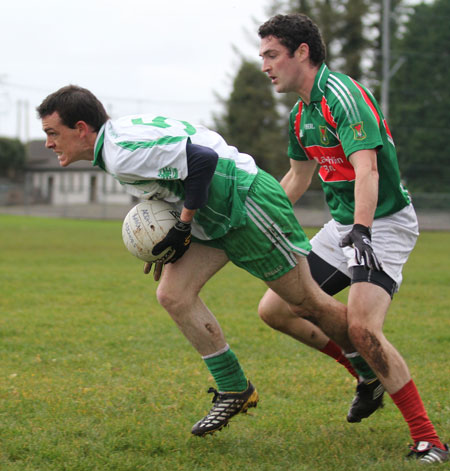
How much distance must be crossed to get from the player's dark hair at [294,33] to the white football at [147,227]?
117 cm

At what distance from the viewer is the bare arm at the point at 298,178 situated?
4.56m

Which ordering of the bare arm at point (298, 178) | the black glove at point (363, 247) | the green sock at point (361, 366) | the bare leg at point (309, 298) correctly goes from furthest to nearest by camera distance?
the bare arm at point (298, 178)
the green sock at point (361, 366)
the bare leg at point (309, 298)
the black glove at point (363, 247)

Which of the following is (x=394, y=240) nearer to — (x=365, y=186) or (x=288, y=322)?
(x=365, y=186)

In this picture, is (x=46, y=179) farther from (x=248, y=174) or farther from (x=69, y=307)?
(x=248, y=174)

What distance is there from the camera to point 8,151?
6100cm

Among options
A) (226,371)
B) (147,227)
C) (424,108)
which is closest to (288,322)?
(226,371)

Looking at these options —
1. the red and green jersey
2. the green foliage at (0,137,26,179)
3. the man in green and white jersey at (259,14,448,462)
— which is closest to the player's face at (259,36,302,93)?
the man in green and white jersey at (259,14,448,462)

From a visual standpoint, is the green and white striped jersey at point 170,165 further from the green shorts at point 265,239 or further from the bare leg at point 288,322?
the bare leg at point 288,322

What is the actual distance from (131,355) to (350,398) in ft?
6.86

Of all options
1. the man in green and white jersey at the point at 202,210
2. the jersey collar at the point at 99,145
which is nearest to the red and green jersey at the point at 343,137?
the man in green and white jersey at the point at 202,210

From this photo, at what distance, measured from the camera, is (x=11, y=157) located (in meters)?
61.7

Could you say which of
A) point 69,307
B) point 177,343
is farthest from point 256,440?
point 69,307

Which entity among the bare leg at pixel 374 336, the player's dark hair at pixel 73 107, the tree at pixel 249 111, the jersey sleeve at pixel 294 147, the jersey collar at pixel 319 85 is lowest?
the tree at pixel 249 111

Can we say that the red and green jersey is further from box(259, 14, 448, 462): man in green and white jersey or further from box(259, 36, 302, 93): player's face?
box(259, 36, 302, 93): player's face
